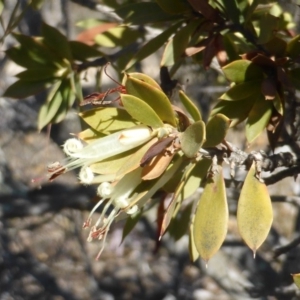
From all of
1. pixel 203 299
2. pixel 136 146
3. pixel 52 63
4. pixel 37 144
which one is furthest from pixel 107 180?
pixel 37 144

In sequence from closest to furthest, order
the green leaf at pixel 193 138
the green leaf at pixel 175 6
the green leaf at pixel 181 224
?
the green leaf at pixel 193 138 < the green leaf at pixel 175 6 < the green leaf at pixel 181 224

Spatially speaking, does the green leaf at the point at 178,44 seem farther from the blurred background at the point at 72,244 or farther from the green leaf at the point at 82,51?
the blurred background at the point at 72,244

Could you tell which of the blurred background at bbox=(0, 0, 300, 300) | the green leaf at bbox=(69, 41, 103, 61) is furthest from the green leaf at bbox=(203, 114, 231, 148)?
the blurred background at bbox=(0, 0, 300, 300)

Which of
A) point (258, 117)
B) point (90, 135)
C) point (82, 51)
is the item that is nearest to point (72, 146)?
point (90, 135)

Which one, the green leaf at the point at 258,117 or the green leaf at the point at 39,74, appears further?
the green leaf at the point at 39,74

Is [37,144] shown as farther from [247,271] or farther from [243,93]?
[243,93]

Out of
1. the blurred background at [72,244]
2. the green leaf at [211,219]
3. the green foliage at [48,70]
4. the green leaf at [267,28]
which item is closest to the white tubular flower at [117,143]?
the green leaf at [211,219]

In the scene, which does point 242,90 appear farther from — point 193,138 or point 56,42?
point 56,42
